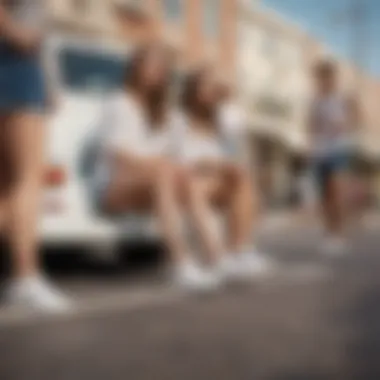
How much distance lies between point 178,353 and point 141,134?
0.81 meters

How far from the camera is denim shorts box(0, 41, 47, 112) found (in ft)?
6.45

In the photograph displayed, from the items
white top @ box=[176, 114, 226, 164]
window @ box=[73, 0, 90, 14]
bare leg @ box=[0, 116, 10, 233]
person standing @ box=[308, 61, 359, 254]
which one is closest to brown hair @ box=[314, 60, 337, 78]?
person standing @ box=[308, 61, 359, 254]

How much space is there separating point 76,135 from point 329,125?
54cm

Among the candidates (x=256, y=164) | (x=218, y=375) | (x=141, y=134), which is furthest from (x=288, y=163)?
(x=218, y=375)

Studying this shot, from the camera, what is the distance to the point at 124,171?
2.39m

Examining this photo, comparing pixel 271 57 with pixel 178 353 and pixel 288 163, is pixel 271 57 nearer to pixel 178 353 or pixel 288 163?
pixel 288 163

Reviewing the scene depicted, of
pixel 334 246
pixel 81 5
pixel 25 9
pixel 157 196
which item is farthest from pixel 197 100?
pixel 334 246

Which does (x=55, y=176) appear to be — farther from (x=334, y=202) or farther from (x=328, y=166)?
(x=334, y=202)

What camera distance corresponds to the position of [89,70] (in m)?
2.25

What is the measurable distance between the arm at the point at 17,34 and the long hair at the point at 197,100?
36cm

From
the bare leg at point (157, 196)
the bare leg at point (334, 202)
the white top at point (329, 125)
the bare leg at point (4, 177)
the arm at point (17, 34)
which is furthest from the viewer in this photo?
the bare leg at point (334, 202)

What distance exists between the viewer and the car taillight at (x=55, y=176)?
7.23 feet

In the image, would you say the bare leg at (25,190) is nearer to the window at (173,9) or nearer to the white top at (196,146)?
the window at (173,9)

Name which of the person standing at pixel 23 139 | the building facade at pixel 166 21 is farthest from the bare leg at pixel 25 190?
the building facade at pixel 166 21
